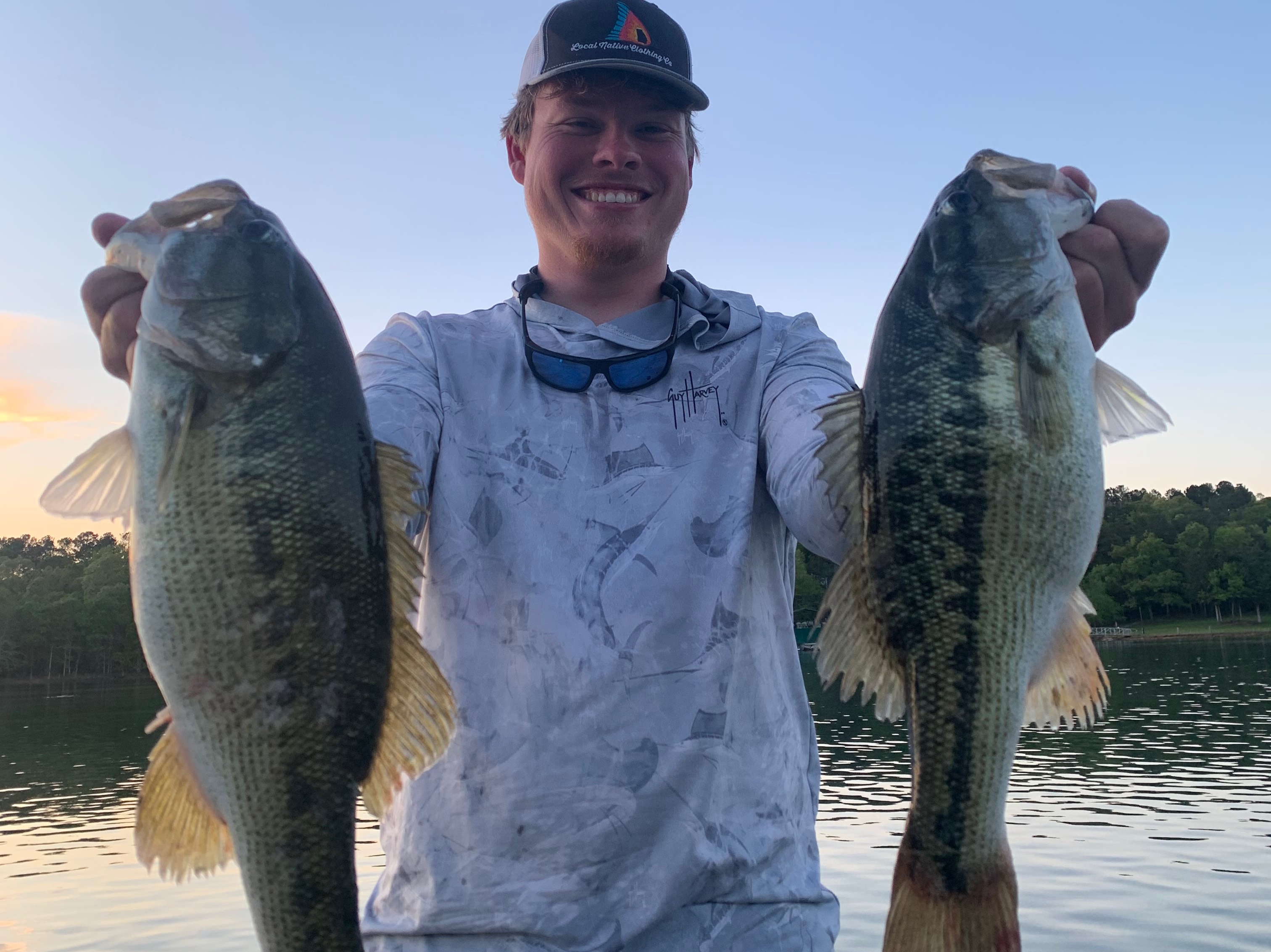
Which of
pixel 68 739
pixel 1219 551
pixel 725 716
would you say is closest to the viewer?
pixel 725 716

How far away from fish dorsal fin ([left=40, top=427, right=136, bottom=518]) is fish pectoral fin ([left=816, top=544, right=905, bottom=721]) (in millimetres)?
1857

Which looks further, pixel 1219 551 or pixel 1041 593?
pixel 1219 551

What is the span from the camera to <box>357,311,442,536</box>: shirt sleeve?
3.18 m

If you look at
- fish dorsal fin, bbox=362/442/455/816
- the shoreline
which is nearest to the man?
fish dorsal fin, bbox=362/442/455/816

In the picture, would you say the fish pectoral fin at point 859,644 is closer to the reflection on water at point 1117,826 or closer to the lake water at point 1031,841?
the reflection on water at point 1117,826

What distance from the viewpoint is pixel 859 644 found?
9.01 feet

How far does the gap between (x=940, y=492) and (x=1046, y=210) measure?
0.91 metres

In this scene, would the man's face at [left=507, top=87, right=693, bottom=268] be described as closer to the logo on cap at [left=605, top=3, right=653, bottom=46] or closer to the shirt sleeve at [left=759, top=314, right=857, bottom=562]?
the logo on cap at [left=605, top=3, right=653, bottom=46]

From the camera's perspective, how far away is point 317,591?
8.11ft

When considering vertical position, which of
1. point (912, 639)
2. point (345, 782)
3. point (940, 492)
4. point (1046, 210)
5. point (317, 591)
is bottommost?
point (345, 782)

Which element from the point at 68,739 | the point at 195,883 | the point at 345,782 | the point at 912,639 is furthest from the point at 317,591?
the point at 68,739

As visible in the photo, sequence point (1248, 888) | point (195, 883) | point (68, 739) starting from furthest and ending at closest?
point (68, 739) → point (195, 883) → point (1248, 888)

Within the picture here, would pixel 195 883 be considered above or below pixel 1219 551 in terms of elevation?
below

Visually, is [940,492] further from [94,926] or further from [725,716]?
[94,926]
